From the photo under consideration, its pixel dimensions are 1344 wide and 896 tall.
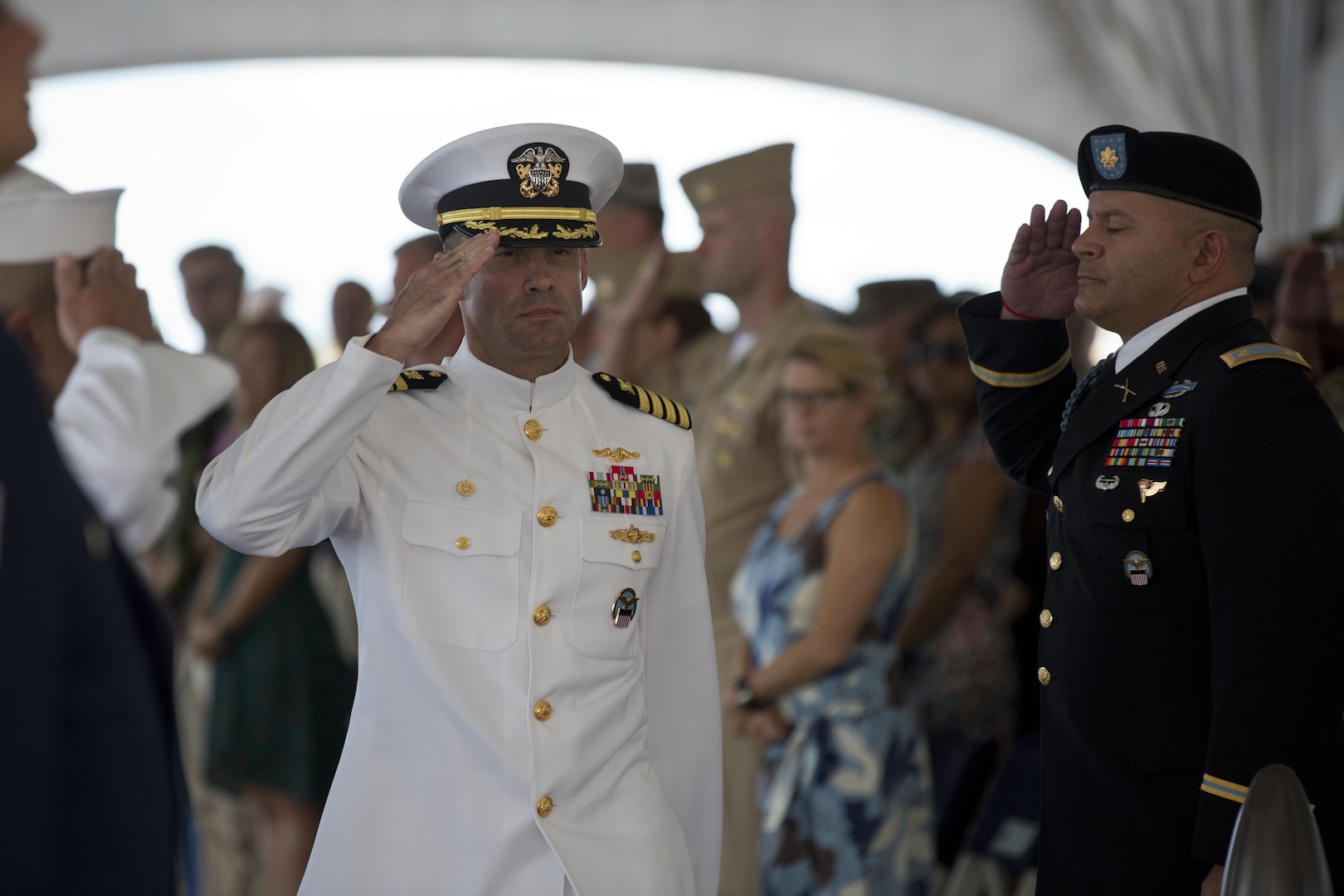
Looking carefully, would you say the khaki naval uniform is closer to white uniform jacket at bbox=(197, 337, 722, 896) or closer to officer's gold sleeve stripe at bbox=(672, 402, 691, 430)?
officer's gold sleeve stripe at bbox=(672, 402, 691, 430)

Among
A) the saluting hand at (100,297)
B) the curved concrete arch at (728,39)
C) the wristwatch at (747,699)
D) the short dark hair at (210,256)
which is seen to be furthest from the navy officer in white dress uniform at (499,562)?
→ the curved concrete arch at (728,39)

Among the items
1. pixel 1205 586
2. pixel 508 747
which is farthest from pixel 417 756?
pixel 1205 586

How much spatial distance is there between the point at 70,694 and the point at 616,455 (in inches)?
42.4

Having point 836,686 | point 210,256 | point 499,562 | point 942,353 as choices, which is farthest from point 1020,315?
point 210,256

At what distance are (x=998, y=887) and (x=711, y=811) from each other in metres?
1.86

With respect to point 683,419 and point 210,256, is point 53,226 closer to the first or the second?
point 683,419

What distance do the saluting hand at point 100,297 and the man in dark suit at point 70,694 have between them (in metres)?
1.02

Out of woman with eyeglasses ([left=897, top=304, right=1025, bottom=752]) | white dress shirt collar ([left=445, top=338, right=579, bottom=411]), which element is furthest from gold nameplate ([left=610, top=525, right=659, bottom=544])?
woman with eyeglasses ([left=897, top=304, right=1025, bottom=752])

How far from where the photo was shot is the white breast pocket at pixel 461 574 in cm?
199

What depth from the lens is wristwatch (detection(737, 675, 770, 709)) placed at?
12.1ft

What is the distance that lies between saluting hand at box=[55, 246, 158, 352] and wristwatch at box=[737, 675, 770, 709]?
1951 mm

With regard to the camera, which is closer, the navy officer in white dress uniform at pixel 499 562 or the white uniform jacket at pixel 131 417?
the white uniform jacket at pixel 131 417

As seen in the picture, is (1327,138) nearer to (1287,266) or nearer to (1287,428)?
(1287,266)

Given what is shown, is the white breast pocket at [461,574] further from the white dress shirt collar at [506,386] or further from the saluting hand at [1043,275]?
the saluting hand at [1043,275]
